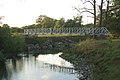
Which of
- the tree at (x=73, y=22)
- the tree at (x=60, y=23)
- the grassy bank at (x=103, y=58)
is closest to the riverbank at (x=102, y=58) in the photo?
the grassy bank at (x=103, y=58)

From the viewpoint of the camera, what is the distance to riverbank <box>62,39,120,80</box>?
26.2 m

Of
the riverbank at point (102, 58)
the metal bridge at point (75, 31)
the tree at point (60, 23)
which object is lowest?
the riverbank at point (102, 58)

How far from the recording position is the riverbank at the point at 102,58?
2622 cm

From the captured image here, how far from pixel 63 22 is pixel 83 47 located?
224ft

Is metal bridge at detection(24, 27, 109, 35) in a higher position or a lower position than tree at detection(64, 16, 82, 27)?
lower

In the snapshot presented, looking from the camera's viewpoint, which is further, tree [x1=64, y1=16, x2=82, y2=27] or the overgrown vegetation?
tree [x1=64, y1=16, x2=82, y2=27]

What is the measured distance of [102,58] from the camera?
33.6 meters

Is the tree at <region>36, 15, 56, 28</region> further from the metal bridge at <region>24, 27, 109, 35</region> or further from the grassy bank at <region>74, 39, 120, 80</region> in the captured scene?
the grassy bank at <region>74, 39, 120, 80</region>

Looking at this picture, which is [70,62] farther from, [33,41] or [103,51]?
[33,41]

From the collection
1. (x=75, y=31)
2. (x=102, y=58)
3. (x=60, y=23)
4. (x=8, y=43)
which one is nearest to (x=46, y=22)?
(x=60, y=23)

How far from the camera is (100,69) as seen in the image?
30.2m

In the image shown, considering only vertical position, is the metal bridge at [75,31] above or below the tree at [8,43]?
above

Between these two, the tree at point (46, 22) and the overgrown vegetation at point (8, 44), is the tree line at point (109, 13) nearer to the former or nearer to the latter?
the overgrown vegetation at point (8, 44)

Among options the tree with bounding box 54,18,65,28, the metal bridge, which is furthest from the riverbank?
the tree with bounding box 54,18,65,28
